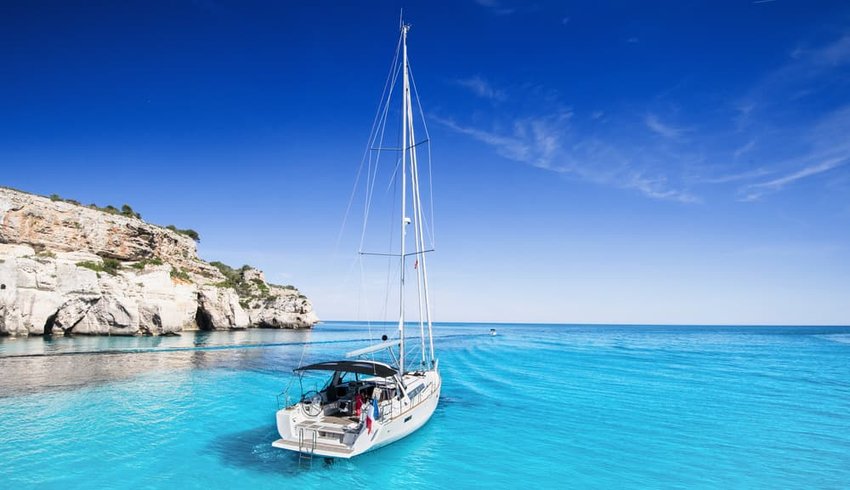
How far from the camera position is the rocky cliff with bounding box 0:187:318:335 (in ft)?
144

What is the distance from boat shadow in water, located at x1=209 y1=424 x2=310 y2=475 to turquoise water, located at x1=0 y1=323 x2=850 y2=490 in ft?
0.22

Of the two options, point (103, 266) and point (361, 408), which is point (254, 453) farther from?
point (103, 266)

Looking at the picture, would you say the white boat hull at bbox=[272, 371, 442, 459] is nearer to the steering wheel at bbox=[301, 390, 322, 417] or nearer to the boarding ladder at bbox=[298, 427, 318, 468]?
the boarding ladder at bbox=[298, 427, 318, 468]

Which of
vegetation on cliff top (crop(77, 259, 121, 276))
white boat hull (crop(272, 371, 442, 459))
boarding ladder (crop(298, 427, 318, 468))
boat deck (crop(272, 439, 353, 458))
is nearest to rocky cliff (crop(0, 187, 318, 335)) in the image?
vegetation on cliff top (crop(77, 259, 121, 276))

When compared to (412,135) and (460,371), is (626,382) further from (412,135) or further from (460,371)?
(412,135)

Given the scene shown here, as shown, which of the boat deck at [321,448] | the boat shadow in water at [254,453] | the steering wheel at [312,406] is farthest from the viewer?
the steering wheel at [312,406]

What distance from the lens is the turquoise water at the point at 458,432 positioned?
12.6 metres

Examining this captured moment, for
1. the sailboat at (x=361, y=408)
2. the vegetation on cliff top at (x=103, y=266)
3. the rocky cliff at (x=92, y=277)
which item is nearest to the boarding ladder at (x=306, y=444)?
the sailboat at (x=361, y=408)

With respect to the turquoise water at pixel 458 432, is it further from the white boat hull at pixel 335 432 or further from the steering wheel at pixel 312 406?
the steering wheel at pixel 312 406

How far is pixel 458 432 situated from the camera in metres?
17.6

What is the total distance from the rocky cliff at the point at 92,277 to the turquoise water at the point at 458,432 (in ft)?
53.4

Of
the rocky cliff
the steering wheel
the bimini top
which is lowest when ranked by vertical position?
the steering wheel

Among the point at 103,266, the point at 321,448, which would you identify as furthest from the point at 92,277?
the point at 321,448

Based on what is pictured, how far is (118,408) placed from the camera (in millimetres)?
19281
